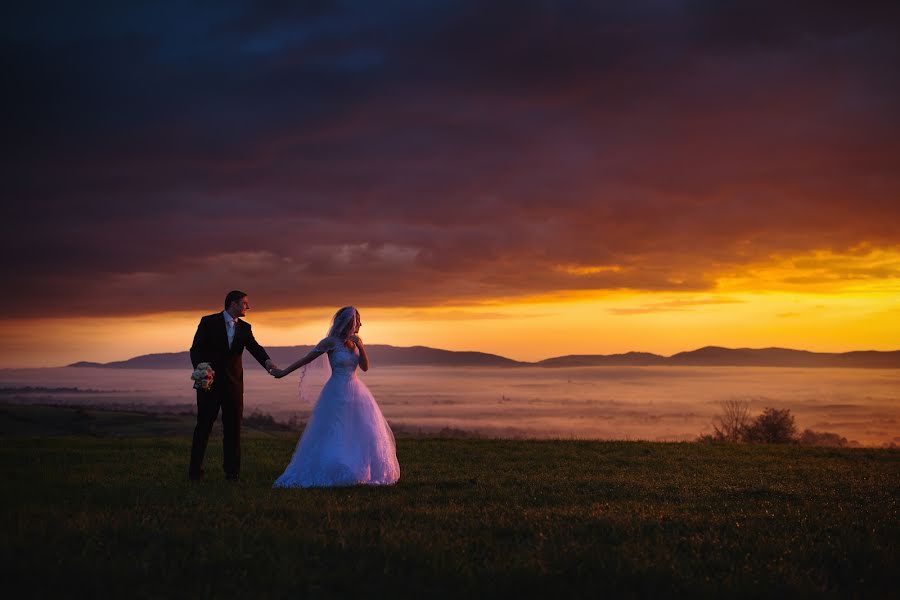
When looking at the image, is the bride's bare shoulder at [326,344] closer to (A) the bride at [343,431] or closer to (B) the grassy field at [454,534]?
(A) the bride at [343,431]

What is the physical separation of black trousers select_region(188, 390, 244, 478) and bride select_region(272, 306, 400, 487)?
1.29 m

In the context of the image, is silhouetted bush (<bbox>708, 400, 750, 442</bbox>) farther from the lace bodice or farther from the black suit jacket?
the black suit jacket

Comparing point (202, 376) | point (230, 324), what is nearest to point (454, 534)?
point (202, 376)

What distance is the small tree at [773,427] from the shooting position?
1455 inches

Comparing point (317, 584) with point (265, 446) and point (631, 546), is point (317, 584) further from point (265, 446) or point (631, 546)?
point (265, 446)

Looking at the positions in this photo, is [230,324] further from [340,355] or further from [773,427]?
[773,427]

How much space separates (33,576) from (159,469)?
9.59 meters

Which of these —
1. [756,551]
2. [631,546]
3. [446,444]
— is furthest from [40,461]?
[756,551]

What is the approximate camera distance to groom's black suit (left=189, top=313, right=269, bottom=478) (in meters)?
14.6

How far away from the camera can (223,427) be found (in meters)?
14.8

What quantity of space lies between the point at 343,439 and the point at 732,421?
30.0 m

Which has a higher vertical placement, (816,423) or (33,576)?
(33,576)

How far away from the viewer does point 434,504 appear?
11.4 meters

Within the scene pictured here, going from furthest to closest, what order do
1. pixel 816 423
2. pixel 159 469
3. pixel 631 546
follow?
pixel 816 423, pixel 159 469, pixel 631 546
